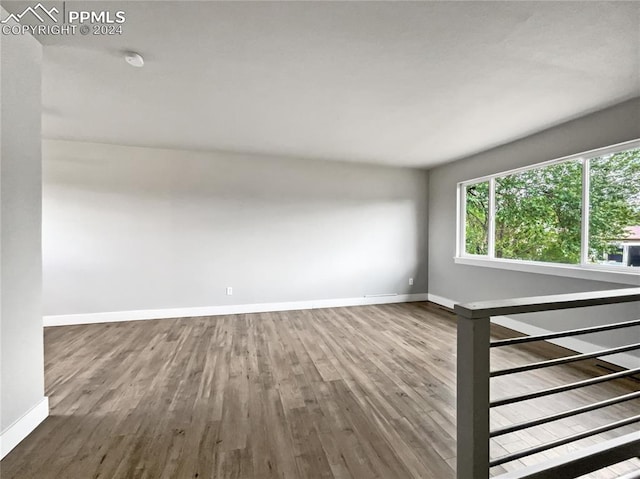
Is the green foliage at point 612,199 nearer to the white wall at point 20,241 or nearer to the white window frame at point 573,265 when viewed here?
the white window frame at point 573,265

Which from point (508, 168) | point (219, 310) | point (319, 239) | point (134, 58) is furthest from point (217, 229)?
point (508, 168)

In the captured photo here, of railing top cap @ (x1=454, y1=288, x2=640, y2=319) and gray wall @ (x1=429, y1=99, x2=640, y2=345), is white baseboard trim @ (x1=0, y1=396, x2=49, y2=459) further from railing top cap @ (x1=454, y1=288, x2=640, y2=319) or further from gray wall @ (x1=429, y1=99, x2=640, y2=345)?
gray wall @ (x1=429, y1=99, x2=640, y2=345)

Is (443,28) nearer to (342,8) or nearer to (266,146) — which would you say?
(342,8)

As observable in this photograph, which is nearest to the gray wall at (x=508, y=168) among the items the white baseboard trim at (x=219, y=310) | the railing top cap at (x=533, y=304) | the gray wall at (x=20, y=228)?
the white baseboard trim at (x=219, y=310)

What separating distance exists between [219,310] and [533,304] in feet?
13.1

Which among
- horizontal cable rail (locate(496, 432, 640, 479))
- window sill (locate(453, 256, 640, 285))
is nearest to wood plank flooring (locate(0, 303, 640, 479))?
horizontal cable rail (locate(496, 432, 640, 479))

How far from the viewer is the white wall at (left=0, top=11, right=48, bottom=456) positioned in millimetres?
1469

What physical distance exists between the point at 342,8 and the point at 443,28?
0.62m

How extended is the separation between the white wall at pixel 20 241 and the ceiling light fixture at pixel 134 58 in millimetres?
489

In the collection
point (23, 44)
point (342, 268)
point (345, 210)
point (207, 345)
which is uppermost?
point (23, 44)

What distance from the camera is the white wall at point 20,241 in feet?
4.82

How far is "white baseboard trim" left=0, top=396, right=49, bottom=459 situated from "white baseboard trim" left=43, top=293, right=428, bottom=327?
2201 millimetres

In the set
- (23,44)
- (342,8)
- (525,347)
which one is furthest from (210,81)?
(525,347)

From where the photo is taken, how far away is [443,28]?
1.60m
